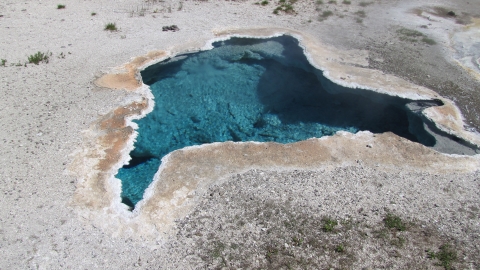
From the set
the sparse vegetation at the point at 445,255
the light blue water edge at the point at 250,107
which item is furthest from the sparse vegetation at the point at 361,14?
the sparse vegetation at the point at 445,255

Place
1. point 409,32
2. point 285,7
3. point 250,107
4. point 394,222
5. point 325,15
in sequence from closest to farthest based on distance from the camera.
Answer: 1. point 394,222
2. point 250,107
3. point 409,32
4. point 325,15
5. point 285,7

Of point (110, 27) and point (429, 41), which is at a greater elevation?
point (429, 41)

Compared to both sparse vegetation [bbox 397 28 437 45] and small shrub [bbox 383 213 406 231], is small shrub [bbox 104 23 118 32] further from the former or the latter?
small shrub [bbox 383 213 406 231]

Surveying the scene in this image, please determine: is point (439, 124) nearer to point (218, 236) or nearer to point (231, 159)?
point (231, 159)

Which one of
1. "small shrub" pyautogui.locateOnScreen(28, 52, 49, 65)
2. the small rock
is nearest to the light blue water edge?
the small rock

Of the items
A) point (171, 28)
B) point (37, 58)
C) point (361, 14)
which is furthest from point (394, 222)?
point (361, 14)

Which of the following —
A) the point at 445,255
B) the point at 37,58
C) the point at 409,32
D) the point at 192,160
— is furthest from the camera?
the point at 409,32

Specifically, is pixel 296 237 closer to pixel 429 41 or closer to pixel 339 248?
pixel 339 248
